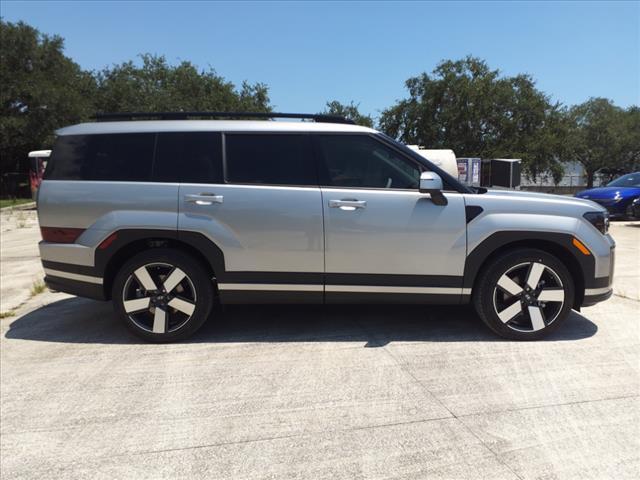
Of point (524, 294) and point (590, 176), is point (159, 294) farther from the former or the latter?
point (590, 176)

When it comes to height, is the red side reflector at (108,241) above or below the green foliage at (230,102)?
below

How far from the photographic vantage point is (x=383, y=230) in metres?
4.07

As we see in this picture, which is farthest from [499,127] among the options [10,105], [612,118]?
[10,105]

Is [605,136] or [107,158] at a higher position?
[605,136]

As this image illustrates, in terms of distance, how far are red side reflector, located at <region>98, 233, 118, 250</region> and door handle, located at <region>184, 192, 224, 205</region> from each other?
0.71 m

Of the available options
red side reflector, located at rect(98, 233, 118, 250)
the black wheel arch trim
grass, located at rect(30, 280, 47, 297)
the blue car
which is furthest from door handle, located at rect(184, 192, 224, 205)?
the blue car

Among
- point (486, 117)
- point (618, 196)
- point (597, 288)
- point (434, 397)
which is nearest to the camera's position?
point (434, 397)

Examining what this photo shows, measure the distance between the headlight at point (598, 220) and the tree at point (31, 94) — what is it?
28159mm

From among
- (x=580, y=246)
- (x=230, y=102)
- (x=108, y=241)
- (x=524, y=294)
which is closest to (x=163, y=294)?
(x=108, y=241)

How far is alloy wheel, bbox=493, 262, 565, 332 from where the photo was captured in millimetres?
4129

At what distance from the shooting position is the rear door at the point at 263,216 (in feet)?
13.4

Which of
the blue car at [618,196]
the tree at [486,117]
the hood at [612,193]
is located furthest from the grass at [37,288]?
the tree at [486,117]

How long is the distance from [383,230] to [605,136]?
184 ft

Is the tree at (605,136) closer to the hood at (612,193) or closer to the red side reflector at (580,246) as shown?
the hood at (612,193)
